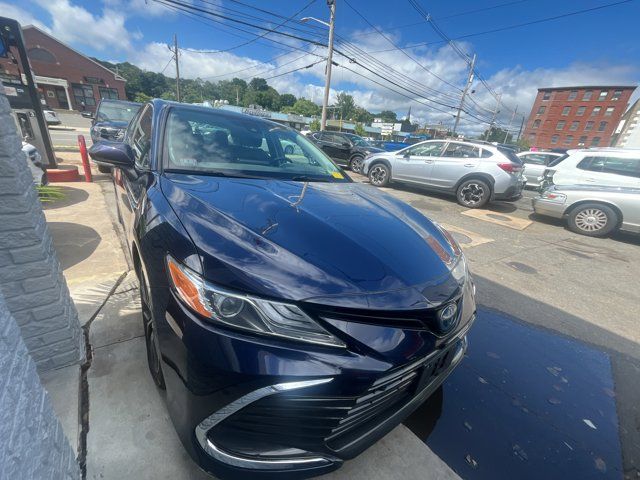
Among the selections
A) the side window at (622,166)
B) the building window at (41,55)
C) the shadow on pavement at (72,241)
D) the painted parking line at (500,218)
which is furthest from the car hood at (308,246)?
the building window at (41,55)

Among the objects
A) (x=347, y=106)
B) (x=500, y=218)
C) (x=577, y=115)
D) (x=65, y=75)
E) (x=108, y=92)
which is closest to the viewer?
(x=500, y=218)

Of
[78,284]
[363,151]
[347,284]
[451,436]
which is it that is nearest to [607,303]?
[451,436]

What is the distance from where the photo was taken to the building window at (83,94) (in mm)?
36812

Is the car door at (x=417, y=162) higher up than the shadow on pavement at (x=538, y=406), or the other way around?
the car door at (x=417, y=162)

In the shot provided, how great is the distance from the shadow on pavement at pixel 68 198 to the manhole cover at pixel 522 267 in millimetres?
6758

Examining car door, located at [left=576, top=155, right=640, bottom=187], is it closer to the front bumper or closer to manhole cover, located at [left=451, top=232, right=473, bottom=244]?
manhole cover, located at [left=451, top=232, right=473, bottom=244]

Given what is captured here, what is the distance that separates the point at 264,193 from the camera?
1.74 m

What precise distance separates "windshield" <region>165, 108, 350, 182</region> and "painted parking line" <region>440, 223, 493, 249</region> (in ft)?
10.0

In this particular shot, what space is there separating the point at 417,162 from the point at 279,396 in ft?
27.2

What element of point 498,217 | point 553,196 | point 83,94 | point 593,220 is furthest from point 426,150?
point 83,94

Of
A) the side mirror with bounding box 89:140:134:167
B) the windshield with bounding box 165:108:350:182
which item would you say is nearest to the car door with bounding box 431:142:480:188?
the windshield with bounding box 165:108:350:182

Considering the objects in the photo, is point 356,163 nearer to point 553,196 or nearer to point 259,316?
point 553,196

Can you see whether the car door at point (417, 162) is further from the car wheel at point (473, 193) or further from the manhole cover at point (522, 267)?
the manhole cover at point (522, 267)

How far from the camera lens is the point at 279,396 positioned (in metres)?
0.97
